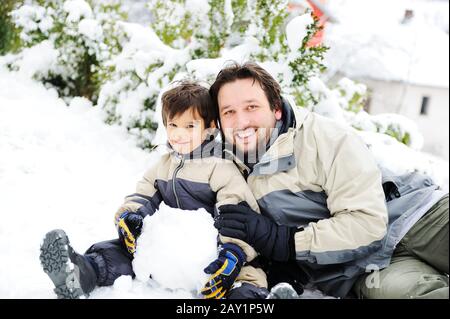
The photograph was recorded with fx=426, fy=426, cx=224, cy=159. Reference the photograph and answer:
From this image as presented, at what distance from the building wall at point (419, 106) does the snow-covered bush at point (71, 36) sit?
52.5ft

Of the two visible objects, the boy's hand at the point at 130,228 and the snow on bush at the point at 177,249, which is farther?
the boy's hand at the point at 130,228

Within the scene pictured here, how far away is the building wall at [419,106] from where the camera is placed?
19797 millimetres

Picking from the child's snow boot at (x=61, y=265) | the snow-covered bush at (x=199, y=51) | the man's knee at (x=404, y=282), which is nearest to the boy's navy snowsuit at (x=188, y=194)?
the child's snow boot at (x=61, y=265)

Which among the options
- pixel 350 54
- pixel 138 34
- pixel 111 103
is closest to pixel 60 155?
pixel 111 103

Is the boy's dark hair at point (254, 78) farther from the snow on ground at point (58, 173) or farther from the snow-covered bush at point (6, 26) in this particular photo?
the snow-covered bush at point (6, 26)

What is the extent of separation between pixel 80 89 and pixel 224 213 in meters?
4.65

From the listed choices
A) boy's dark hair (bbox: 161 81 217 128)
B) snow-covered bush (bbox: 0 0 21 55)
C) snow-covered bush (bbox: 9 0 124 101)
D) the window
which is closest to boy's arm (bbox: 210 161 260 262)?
boy's dark hair (bbox: 161 81 217 128)

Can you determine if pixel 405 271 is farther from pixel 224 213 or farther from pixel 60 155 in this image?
pixel 60 155

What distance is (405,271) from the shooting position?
82.4 inches

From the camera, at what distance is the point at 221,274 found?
6.65 feet

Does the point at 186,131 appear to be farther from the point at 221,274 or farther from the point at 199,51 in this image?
the point at 199,51

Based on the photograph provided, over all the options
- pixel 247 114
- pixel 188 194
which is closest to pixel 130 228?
pixel 188 194

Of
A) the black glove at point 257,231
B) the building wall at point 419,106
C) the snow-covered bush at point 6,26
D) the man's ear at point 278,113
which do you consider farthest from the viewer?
the building wall at point 419,106

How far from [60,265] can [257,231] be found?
3.09 ft
